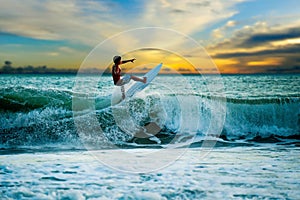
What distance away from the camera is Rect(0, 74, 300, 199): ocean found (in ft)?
20.2

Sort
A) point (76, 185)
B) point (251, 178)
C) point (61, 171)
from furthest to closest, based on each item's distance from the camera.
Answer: point (61, 171) < point (251, 178) < point (76, 185)

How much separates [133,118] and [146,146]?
300 cm

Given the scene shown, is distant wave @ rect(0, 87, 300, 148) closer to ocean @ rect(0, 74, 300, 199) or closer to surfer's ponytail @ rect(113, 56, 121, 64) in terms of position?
ocean @ rect(0, 74, 300, 199)

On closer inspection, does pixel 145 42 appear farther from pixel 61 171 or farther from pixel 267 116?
pixel 267 116

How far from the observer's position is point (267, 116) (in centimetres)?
1477

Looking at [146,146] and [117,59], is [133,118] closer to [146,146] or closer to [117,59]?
[146,146]

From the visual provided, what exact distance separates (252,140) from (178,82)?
1059 cm

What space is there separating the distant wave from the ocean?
0.04 meters

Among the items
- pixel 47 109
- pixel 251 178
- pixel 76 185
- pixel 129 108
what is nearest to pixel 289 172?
pixel 251 178

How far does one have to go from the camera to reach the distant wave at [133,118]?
1158cm

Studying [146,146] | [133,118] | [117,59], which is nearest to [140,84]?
[146,146]

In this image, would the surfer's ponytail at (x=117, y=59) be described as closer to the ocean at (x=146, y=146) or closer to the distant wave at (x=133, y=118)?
the ocean at (x=146, y=146)

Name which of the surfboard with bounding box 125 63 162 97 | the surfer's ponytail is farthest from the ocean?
the surfer's ponytail

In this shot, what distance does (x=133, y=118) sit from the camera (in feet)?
43.9
